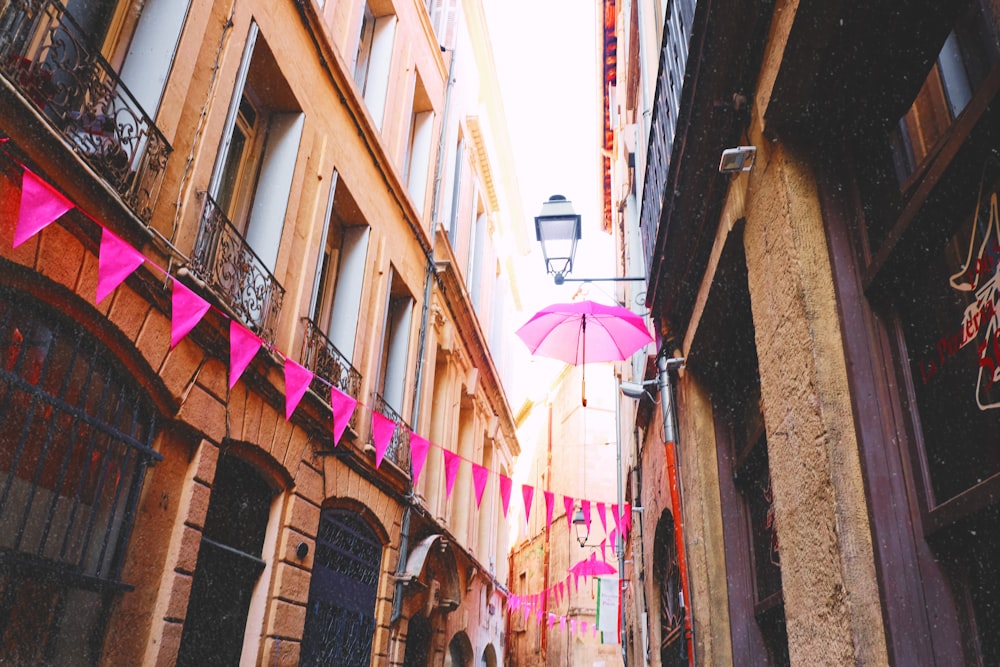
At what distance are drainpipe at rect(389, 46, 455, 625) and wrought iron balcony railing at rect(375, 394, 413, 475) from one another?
0.27 metres

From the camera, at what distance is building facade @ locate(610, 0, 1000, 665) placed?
6.28ft

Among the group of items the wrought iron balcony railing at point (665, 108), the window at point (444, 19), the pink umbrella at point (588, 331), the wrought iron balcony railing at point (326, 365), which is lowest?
the wrought iron balcony railing at point (326, 365)

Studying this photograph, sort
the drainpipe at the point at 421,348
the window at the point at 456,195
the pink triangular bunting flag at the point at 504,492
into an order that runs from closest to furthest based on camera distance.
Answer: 1. the drainpipe at the point at 421,348
2. the pink triangular bunting flag at the point at 504,492
3. the window at the point at 456,195

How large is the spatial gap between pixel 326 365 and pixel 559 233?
126 inches

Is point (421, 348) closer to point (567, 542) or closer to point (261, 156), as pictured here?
point (261, 156)

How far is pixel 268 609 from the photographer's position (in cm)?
677

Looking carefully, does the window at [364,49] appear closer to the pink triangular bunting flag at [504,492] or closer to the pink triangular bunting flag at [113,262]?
the pink triangular bunting flag at [504,492]

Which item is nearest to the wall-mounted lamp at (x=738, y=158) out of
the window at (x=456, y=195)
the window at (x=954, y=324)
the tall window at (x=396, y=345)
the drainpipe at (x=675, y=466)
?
the window at (x=954, y=324)

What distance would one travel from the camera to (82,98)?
15.2ft

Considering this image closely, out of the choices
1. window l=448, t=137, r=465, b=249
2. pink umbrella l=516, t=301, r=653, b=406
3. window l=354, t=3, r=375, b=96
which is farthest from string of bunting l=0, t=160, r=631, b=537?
window l=448, t=137, r=465, b=249

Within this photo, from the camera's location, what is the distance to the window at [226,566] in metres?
6.09

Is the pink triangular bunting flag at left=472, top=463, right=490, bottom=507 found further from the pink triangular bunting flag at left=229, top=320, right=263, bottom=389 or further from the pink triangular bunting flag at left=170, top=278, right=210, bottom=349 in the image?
the pink triangular bunting flag at left=170, top=278, right=210, bottom=349

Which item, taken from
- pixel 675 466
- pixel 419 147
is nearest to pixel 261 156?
pixel 675 466

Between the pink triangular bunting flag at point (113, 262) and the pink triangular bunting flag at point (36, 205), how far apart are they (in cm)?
38
